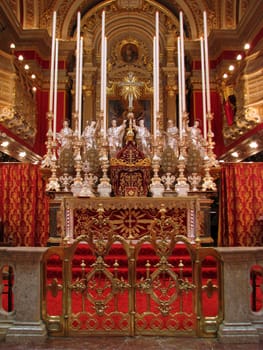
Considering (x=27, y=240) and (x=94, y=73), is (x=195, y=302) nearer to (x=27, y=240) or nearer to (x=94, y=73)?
(x=27, y=240)

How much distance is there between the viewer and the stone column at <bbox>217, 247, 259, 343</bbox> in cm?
350

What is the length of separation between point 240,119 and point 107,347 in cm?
785

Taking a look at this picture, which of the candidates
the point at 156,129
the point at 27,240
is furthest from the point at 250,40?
the point at 27,240

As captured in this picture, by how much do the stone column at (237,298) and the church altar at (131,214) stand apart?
2.95m

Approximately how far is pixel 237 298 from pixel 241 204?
227 inches

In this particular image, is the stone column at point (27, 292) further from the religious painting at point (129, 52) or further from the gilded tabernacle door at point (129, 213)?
the religious painting at point (129, 52)

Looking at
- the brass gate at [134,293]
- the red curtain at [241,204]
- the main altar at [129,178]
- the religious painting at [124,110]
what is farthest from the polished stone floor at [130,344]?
the religious painting at [124,110]

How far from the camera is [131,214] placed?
6832mm

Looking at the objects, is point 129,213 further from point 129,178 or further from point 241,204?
point 241,204

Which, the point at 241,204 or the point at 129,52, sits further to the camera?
the point at 129,52

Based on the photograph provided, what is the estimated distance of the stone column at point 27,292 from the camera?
11.6 feet

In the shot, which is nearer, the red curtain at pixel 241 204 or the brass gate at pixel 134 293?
the brass gate at pixel 134 293

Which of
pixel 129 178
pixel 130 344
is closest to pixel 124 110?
pixel 129 178

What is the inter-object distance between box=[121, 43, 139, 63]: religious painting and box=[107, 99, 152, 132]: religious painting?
1684 mm
